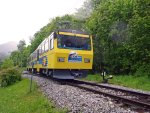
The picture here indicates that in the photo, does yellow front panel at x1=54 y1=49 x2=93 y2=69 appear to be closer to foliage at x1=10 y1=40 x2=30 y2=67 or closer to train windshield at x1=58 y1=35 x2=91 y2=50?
train windshield at x1=58 y1=35 x2=91 y2=50

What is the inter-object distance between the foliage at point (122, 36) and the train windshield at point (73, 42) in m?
4.75

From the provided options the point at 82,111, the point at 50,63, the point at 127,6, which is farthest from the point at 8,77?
the point at 82,111

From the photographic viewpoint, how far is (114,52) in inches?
1064

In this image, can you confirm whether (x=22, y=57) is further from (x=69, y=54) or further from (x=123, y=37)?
(x=69, y=54)

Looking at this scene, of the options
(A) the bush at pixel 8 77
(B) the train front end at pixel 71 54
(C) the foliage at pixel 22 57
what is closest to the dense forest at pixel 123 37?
(B) the train front end at pixel 71 54

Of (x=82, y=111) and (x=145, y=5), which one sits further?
(x=145, y=5)

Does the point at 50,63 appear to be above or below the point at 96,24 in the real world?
below

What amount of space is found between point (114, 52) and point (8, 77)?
9.91 metres

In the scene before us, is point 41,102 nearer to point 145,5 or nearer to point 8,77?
point 145,5

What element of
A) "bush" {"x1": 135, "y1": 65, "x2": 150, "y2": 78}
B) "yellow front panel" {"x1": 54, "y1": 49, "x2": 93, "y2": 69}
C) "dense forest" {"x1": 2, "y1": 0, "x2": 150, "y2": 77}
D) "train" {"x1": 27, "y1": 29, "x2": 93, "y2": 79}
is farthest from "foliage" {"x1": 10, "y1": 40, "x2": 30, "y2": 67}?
"yellow front panel" {"x1": 54, "y1": 49, "x2": 93, "y2": 69}

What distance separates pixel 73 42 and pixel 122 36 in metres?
8.63

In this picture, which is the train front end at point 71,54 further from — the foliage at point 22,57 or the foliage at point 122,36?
the foliage at point 22,57

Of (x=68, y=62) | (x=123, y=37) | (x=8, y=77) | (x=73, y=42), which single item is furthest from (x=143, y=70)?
(x=8, y=77)

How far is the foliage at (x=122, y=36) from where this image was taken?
22.3m
